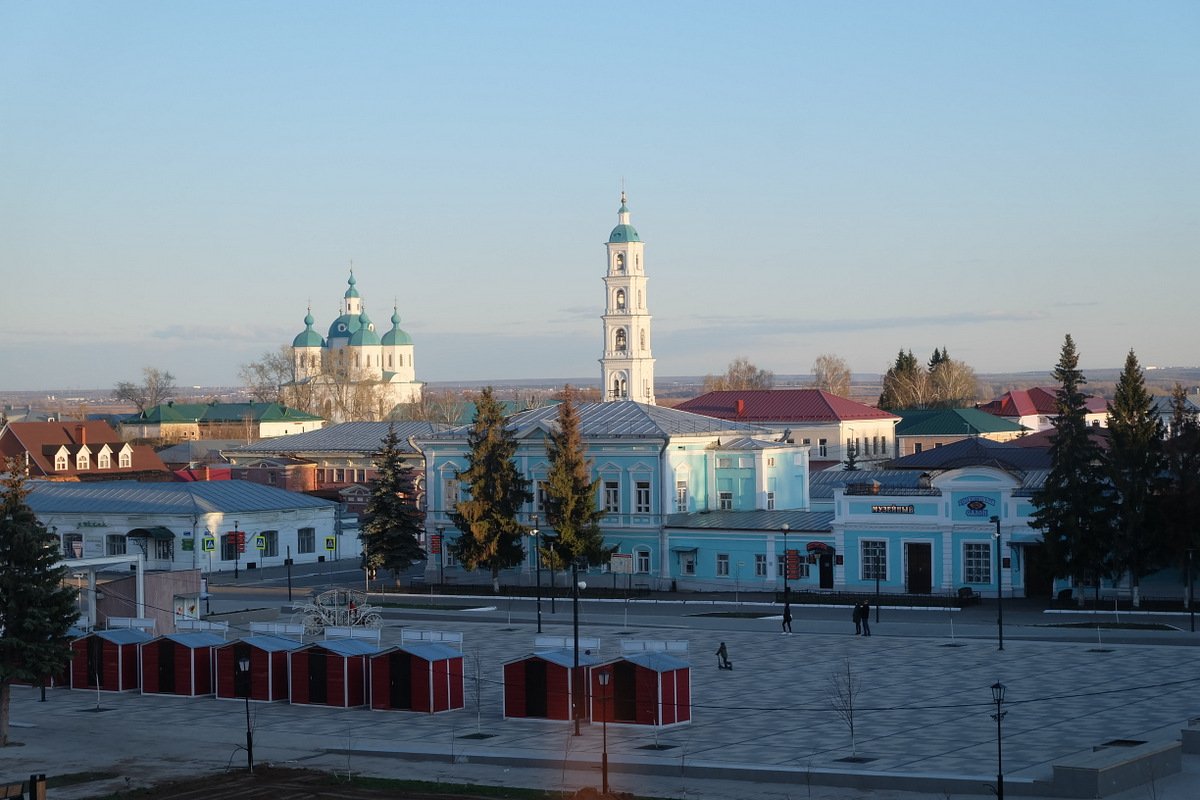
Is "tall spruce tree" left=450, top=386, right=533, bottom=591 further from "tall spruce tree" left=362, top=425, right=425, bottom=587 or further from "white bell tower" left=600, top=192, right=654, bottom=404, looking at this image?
"white bell tower" left=600, top=192, right=654, bottom=404

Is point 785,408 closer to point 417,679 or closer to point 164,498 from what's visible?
point 164,498

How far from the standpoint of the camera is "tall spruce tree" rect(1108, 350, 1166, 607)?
167ft

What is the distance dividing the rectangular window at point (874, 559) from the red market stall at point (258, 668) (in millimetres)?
23958

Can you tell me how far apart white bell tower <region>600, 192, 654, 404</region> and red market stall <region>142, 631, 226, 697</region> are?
191ft

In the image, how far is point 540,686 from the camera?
36094 mm

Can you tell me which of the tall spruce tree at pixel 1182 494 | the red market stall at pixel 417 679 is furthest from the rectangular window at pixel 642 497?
the red market stall at pixel 417 679

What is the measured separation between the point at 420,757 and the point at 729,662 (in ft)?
39.8

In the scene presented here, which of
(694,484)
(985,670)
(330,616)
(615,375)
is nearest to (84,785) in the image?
(330,616)

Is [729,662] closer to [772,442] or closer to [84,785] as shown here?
[84,785]

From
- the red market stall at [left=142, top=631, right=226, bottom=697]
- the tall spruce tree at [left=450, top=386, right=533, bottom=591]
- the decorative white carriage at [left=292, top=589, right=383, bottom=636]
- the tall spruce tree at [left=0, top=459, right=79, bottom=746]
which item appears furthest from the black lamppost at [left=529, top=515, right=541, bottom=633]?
the tall spruce tree at [left=0, top=459, right=79, bottom=746]

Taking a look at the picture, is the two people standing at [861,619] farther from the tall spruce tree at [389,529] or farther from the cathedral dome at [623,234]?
the cathedral dome at [623,234]

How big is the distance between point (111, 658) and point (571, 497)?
72.4ft

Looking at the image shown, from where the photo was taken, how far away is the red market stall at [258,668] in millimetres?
39688

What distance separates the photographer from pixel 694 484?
6525 cm
